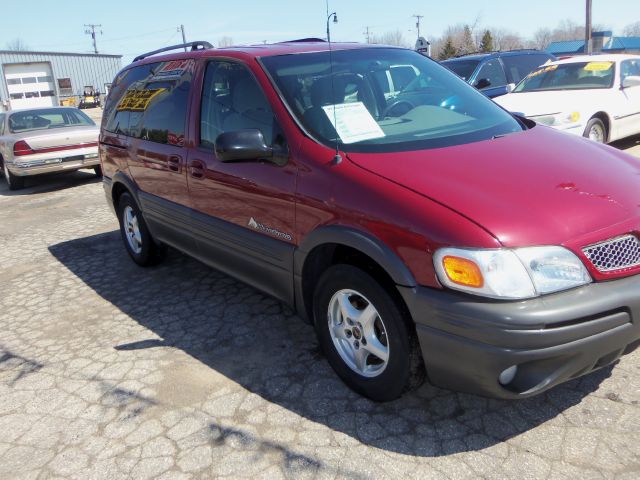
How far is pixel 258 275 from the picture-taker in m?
3.49

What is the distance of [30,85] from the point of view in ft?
170

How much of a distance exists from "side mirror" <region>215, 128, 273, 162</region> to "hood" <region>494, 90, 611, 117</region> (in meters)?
5.31

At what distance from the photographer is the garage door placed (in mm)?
50469

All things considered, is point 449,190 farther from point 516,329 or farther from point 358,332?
point 358,332

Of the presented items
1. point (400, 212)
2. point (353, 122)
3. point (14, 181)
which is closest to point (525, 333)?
point (400, 212)

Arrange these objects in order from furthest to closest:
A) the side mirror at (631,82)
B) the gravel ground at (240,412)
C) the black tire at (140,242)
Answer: the side mirror at (631,82) < the black tire at (140,242) < the gravel ground at (240,412)

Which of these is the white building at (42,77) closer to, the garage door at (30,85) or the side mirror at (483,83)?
the garage door at (30,85)

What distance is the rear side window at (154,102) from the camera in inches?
161

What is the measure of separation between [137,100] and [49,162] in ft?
21.3

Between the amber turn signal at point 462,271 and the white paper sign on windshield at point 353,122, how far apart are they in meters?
1.00

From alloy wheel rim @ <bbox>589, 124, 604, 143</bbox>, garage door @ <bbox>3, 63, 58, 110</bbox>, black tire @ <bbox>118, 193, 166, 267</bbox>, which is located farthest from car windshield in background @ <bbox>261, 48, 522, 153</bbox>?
garage door @ <bbox>3, 63, 58, 110</bbox>

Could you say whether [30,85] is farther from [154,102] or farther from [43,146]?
[154,102]

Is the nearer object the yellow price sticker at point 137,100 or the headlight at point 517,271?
the headlight at point 517,271

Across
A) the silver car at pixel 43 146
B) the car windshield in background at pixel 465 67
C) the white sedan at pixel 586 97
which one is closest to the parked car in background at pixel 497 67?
the car windshield in background at pixel 465 67
